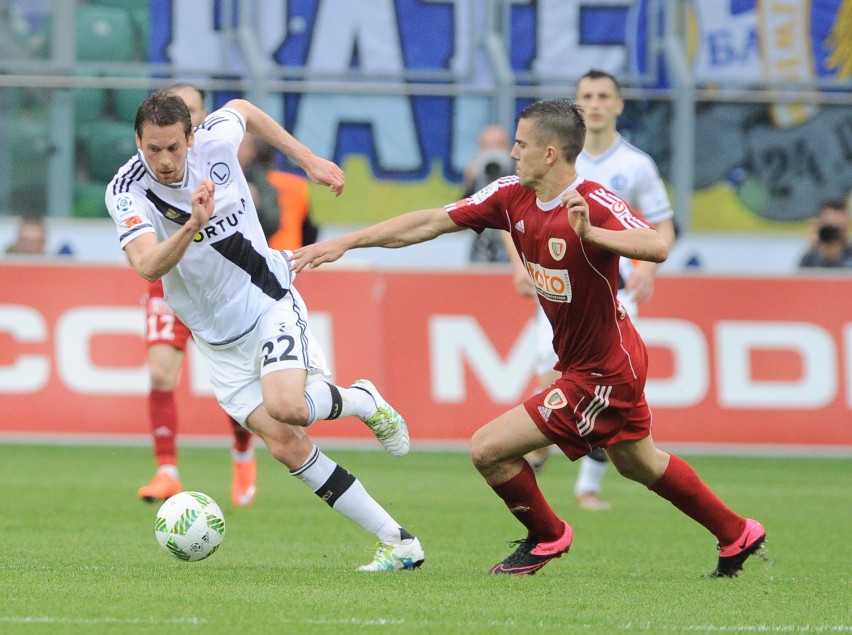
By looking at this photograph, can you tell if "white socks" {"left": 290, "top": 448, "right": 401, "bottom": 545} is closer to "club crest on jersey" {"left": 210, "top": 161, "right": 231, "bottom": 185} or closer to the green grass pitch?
the green grass pitch

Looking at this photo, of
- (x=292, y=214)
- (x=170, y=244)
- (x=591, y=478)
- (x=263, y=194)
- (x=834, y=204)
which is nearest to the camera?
(x=170, y=244)

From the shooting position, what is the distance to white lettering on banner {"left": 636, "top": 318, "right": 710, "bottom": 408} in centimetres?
1302

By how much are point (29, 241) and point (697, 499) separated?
28.7 ft

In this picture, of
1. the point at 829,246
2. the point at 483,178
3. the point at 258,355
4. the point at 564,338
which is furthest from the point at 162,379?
the point at 829,246

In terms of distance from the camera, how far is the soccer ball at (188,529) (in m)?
6.71

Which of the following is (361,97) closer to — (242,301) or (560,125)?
(242,301)

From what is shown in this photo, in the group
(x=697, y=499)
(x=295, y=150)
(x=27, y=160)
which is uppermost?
(x=295, y=150)

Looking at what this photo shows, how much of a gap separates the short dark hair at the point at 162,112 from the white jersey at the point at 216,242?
31 cm

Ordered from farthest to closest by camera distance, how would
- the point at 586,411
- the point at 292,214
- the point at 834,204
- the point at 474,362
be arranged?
the point at 834,204
the point at 474,362
the point at 292,214
the point at 586,411

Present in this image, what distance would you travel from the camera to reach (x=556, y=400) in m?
6.81

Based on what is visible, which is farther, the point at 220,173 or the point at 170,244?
the point at 220,173

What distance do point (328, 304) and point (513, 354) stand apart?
5.17 ft

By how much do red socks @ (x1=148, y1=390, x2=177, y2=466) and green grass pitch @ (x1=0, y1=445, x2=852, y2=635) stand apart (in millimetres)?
347

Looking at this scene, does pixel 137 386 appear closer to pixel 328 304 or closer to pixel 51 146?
pixel 328 304
